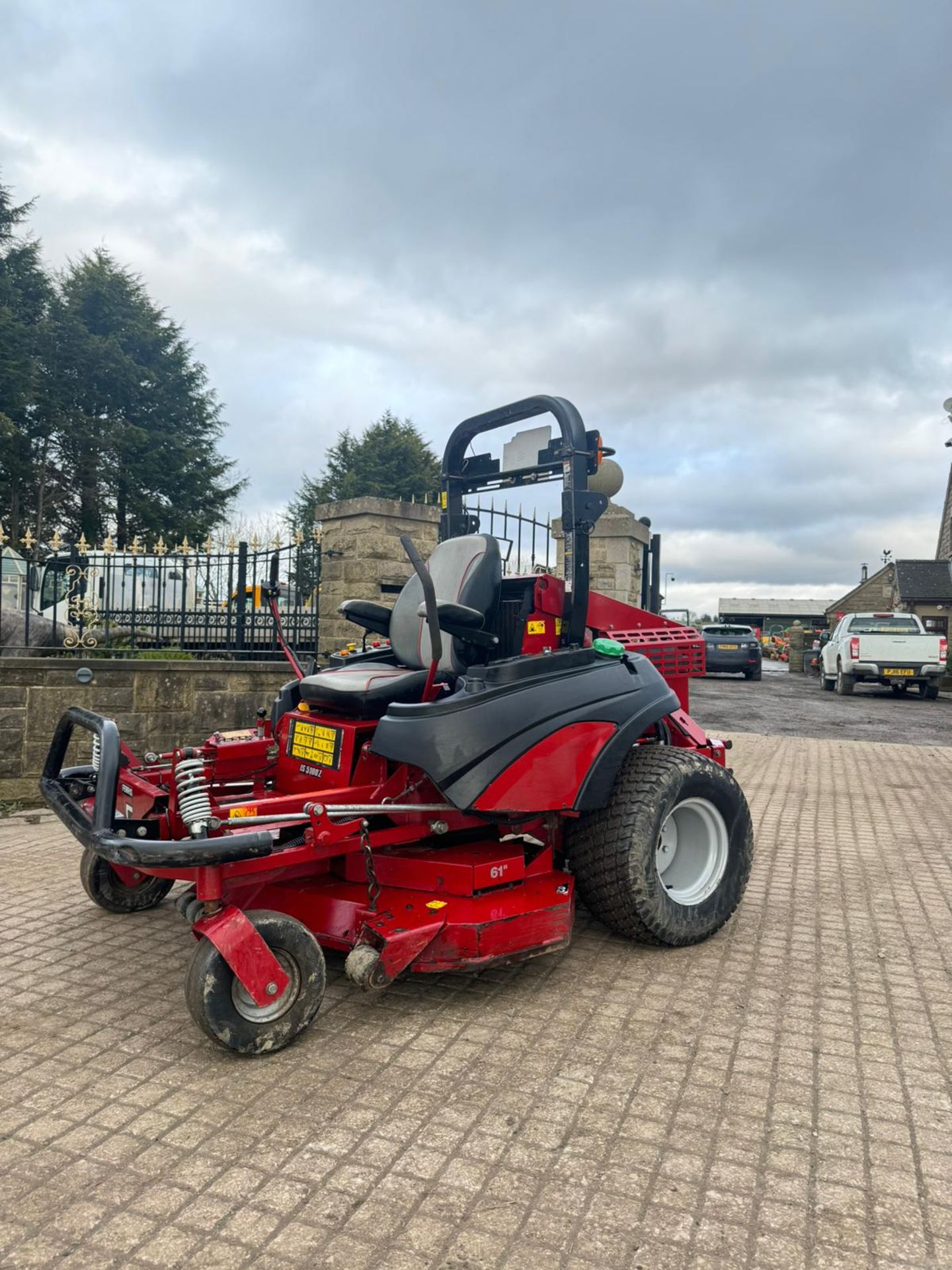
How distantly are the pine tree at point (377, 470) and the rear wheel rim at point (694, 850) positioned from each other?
3038 cm

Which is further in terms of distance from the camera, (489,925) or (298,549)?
(298,549)

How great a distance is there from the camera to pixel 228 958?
2.72 meters

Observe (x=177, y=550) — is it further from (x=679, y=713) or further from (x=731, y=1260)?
(x=731, y=1260)

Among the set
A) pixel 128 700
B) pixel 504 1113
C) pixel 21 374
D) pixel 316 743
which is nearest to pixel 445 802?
pixel 316 743

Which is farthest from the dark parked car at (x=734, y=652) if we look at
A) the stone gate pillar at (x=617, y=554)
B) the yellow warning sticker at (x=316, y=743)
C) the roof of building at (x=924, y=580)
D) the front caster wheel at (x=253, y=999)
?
the front caster wheel at (x=253, y=999)

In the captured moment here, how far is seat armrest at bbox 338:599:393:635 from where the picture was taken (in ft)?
14.4

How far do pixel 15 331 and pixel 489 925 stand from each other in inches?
1050

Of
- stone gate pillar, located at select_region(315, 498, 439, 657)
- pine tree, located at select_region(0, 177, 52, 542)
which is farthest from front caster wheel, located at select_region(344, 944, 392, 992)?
pine tree, located at select_region(0, 177, 52, 542)

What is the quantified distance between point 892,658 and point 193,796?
16865 mm

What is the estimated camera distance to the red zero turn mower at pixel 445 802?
2896 millimetres

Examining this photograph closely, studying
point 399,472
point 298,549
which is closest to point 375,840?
point 298,549

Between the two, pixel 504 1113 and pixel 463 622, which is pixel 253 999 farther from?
pixel 463 622

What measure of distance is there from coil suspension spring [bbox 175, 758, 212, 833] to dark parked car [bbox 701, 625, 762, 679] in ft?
64.7

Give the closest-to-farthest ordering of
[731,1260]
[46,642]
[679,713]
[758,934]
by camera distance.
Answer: [731,1260] < [758,934] < [679,713] < [46,642]
